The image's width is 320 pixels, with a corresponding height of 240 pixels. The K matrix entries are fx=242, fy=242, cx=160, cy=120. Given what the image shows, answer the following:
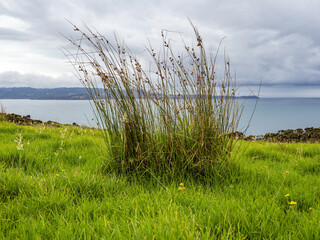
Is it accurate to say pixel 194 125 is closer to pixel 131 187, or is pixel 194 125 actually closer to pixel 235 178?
pixel 235 178

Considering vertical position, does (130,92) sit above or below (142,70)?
below

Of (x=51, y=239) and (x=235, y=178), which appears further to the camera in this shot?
(x=235, y=178)

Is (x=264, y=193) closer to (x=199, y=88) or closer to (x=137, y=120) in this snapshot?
(x=199, y=88)

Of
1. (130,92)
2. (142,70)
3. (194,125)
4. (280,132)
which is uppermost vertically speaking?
(142,70)

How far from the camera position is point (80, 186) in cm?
252

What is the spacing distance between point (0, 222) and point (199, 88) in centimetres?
250

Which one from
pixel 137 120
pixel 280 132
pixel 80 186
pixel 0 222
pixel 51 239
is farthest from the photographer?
pixel 280 132

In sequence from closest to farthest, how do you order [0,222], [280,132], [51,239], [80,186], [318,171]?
[51,239], [0,222], [80,186], [318,171], [280,132]

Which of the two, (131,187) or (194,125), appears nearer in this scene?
(131,187)

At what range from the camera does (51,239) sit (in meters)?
1.71

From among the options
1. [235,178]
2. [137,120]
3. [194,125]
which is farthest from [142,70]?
[235,178]

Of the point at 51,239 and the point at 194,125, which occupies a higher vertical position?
the point at 194,125

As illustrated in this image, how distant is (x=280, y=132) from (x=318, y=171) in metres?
7.57

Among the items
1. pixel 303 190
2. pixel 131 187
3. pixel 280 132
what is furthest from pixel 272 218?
pixel 280 132
